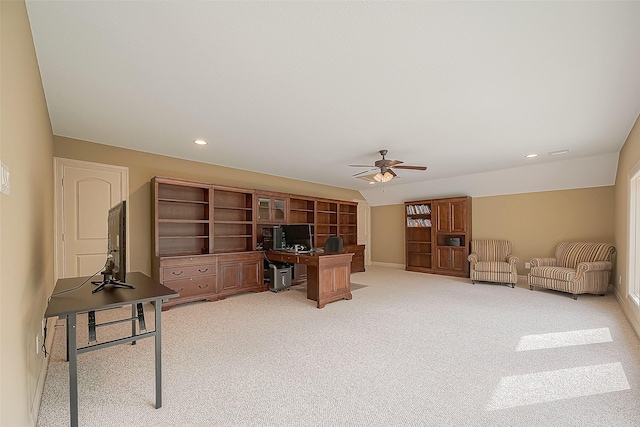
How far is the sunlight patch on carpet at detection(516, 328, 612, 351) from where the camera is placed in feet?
9.77

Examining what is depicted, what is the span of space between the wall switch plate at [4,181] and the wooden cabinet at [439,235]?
7650 mm

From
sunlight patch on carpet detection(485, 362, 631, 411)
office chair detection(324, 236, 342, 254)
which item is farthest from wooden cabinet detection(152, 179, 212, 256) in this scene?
sunlight patch on carpet detection(485, 362, 631, 411)

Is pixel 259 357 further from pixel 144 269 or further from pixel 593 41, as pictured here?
pixel 593 41

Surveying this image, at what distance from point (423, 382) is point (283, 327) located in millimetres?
1808

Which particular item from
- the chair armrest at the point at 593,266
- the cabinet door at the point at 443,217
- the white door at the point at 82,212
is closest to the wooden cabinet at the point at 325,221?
the cabinet door at the point at 443,217

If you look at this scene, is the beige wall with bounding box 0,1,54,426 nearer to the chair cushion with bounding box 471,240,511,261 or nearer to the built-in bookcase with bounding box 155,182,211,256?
the built-in bookcase with bounding box 155,182,211,256

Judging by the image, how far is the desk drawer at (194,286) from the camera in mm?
4531

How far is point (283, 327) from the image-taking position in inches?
140

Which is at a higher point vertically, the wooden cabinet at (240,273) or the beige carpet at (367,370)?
the wooden cabinet at (240,273)

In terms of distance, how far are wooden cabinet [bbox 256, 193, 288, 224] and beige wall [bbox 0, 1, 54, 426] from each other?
3.94 meters

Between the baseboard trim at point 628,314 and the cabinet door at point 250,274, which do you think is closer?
the baseboard trim at point 628,314

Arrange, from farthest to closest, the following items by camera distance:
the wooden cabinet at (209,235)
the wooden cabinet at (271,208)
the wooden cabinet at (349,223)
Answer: the wooden cabinet at (349,223) < the wooden cabinet at (271,208) < the wooden cabinet at (209,235)

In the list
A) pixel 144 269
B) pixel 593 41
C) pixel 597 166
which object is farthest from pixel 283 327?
pixel 597 166

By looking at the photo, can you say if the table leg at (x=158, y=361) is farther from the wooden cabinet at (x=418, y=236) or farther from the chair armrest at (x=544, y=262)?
the wooden cabinet at (x=418, y=236)
